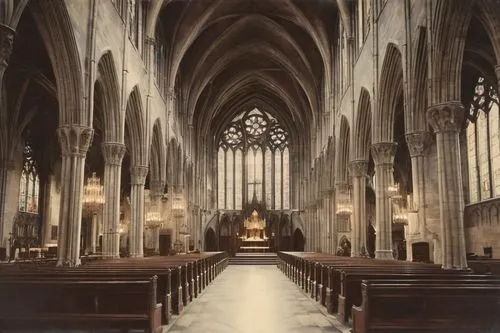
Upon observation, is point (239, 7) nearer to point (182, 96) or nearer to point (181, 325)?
point (182, 96)

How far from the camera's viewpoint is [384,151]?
2388cm

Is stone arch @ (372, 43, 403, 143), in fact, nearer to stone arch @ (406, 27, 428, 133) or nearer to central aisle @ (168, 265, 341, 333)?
stone arch @ (406, 27, 428, 133)

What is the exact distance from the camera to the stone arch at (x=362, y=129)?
28.1 meters

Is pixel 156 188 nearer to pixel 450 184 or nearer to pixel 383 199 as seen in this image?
pixel 383 199

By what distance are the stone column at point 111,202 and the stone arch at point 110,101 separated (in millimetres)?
461

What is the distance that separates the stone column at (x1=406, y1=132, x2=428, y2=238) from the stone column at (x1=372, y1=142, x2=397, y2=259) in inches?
146

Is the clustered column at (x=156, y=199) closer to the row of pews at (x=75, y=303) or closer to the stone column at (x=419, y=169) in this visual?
the stone column at (x=419, y=169)

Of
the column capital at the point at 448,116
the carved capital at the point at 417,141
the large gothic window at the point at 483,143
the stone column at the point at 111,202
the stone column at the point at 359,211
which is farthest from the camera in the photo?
the stone column at the point at 359,211

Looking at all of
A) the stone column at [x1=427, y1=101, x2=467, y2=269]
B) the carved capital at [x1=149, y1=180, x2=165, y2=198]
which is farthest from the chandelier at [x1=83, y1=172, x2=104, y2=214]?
the stone column at [x1=427, y1=101, x2=467, y2=269]

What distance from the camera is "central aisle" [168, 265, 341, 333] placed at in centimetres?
1039

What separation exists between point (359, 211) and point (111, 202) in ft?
41.7

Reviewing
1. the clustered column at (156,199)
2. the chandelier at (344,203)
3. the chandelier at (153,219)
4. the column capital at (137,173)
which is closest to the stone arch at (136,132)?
the column capital at (137,173)

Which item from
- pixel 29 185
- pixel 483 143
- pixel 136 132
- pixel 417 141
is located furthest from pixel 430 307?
pixel 29 185

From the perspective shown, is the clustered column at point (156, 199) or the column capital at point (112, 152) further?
the clustered column at point (156, 199)
